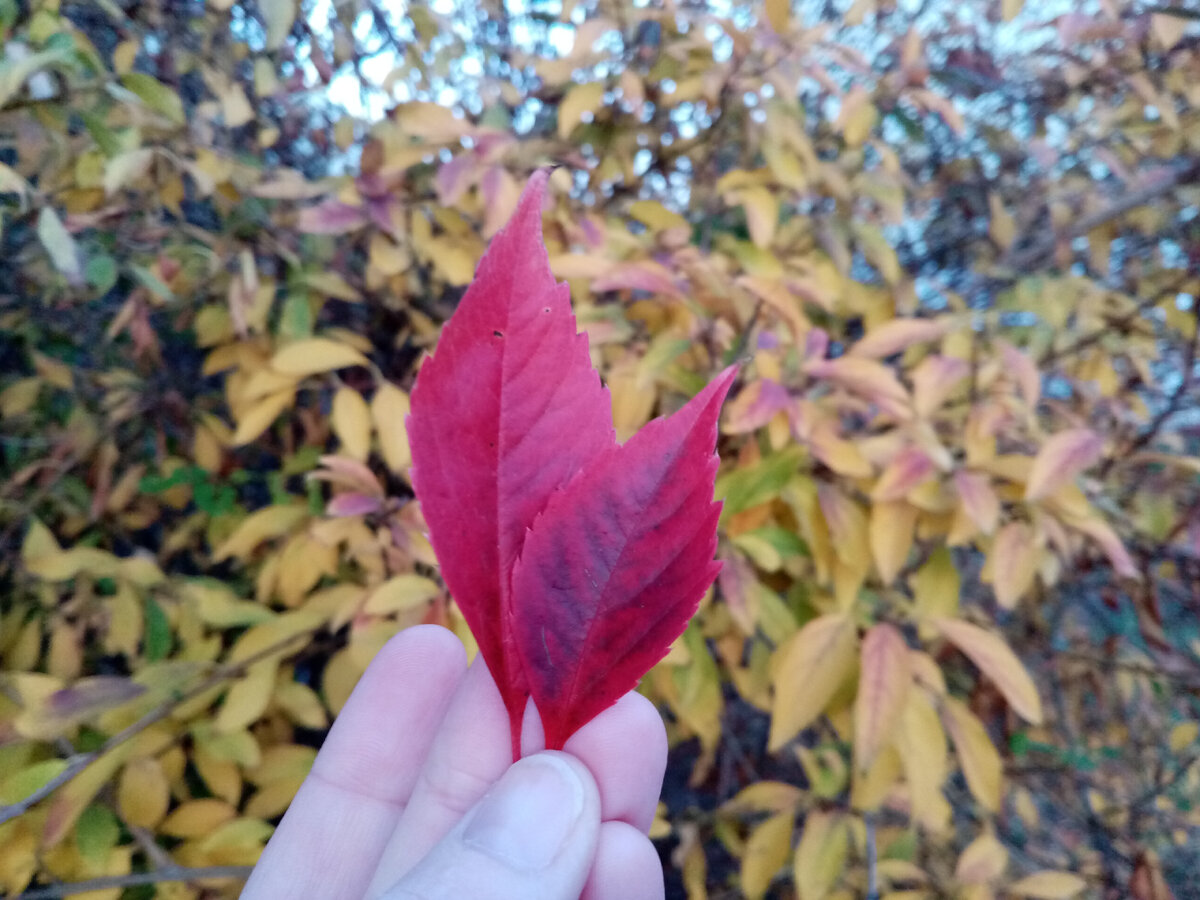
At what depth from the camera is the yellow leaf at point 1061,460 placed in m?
0.75

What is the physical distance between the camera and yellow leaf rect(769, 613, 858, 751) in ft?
2.38

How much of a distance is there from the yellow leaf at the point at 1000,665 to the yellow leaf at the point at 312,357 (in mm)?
829

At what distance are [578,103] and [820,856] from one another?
107 centimetres

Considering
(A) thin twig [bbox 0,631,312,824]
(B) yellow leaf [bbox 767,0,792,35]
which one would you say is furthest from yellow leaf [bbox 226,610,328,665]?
(B) yellow leaf [bbox 767,0,792,35]

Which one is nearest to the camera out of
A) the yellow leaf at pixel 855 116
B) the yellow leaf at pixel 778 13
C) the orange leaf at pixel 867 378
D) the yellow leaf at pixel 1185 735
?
the orange leaf at pixel 867 378

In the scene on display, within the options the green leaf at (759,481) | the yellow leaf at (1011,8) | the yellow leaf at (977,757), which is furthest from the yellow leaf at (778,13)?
the yellow leaf at (977,757)

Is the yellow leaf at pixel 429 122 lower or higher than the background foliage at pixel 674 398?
higher

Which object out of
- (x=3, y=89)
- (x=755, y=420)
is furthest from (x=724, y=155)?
(x=3, y=89)

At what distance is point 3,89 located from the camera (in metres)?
0.71

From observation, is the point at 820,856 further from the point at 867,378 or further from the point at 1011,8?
the point at 1011,8

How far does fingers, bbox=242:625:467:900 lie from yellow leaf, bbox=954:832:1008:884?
0.73m

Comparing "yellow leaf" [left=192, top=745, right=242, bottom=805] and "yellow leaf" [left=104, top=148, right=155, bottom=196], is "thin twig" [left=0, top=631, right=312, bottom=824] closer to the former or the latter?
"yellow leaf" [left=192, top=745, right=242, bottom=805]

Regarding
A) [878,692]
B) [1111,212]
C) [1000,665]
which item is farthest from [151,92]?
[1111,212]

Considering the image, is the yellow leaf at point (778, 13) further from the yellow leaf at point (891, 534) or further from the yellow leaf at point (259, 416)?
the yellow leaf at point (259, 416)
